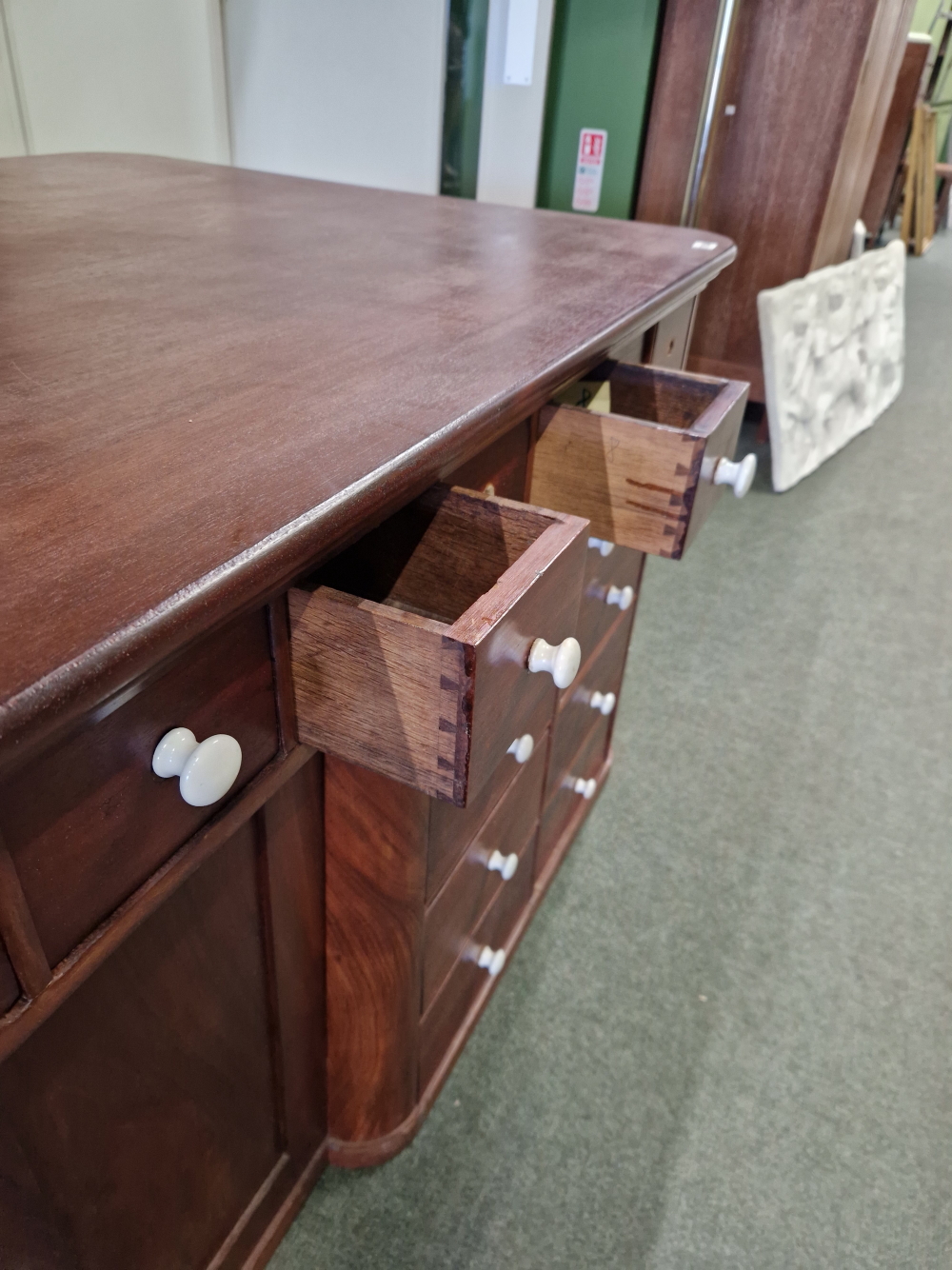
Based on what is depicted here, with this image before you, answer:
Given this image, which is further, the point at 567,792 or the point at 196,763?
the point at 567,792

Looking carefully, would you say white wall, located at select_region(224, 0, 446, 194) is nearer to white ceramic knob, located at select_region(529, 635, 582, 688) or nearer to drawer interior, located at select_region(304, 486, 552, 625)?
drawer interior, located at select_region(304, 486, 552, 625)

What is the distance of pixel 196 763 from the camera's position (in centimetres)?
37

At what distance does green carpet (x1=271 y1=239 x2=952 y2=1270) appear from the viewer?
807 millimetres

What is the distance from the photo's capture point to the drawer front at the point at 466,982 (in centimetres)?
81

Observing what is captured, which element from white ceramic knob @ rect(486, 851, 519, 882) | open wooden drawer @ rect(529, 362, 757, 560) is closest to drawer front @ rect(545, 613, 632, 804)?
white ceramic knob @ rect(486, 851, 519, 882)

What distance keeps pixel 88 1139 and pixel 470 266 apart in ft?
2.28

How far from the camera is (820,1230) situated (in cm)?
81

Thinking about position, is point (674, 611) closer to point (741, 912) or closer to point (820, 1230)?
point (741, 912)

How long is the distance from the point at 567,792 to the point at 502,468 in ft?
1.74

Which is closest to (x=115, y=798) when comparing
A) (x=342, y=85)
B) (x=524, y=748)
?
(x=524, y=748)

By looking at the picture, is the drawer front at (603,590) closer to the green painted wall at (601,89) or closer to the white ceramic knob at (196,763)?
the white ceramic knob at (196,763)

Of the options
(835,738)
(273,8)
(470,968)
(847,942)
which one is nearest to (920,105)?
(273,8)

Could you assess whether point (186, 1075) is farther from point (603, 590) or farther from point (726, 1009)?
point (726, 1009)

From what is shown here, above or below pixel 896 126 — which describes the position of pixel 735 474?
below
